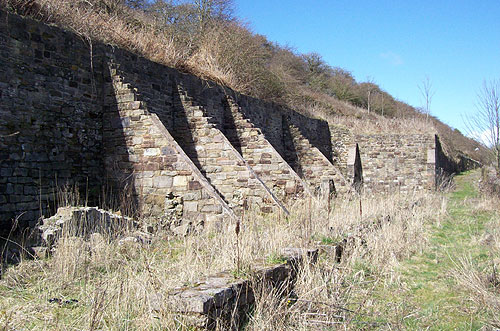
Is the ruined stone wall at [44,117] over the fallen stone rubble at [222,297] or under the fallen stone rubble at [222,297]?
over

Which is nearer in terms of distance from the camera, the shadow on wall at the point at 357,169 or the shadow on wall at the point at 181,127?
the shadow on wall at the point at 181,127

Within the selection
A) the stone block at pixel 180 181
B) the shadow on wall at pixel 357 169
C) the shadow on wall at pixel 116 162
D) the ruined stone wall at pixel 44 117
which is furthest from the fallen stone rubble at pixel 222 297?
the shadow on wall at pixel 357 169

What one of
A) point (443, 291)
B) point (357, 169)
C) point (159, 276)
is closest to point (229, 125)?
point (443, 291)

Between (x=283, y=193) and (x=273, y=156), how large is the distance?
0.98 meters

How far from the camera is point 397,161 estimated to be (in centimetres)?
1977

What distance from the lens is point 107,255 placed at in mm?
5098

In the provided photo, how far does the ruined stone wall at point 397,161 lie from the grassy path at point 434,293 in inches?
437

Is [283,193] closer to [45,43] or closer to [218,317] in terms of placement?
[45,43]

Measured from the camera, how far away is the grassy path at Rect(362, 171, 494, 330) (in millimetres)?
4254

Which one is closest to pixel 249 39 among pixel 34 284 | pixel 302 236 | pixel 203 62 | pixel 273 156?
pixel 203 62

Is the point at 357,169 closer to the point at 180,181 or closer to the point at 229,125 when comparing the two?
the point at 229,125

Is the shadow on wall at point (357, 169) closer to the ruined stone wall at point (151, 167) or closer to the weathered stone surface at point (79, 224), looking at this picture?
the ruined stone wall at point (151, 167)

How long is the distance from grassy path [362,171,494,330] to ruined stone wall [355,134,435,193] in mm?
11090

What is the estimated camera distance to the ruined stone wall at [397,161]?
1927 centimetres
